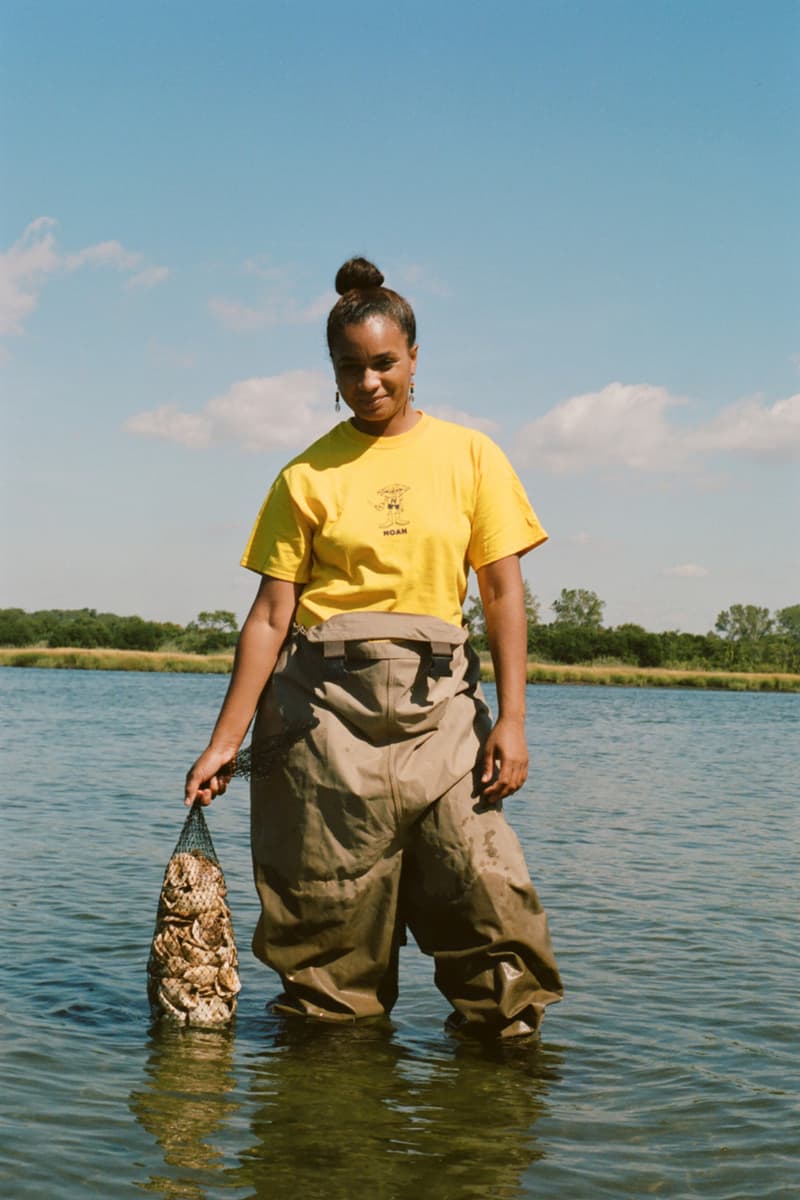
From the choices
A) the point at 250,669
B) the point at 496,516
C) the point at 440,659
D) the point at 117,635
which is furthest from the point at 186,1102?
the point at 117,635

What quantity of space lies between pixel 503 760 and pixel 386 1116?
114 cm

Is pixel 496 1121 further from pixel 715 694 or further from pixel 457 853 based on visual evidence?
pixel 715 694

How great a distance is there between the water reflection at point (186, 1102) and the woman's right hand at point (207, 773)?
2.92ft

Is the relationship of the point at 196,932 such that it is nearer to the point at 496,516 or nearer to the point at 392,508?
the point at 392,508

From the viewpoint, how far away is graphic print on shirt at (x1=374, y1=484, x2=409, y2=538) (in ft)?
13.1

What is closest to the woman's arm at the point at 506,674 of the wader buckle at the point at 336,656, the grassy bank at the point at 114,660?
the wader buckle at the point at 336,656

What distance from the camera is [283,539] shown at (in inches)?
161

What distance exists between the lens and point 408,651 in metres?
4.04

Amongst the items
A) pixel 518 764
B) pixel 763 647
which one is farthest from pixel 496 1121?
pixel 763 647

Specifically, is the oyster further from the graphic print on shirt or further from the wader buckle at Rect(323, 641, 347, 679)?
the graphic print on shirt

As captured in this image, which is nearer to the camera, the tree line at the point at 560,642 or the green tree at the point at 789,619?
the tree line at the point at 560,642

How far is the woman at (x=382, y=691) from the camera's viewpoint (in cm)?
403

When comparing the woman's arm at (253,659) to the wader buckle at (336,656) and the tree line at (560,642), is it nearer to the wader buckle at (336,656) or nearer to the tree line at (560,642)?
the wader buckle at (336,656)

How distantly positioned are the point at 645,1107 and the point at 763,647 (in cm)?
7897
